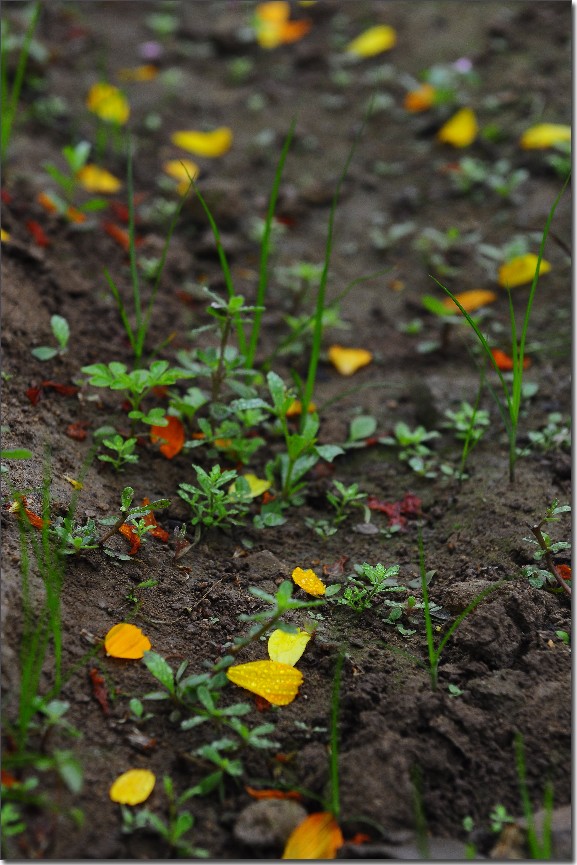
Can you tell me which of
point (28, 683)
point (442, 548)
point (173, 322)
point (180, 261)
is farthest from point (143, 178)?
point (28, 683)

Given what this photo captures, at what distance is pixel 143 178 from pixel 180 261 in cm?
70

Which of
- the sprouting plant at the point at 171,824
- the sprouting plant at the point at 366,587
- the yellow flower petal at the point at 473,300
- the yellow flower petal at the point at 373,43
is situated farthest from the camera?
the yellow flower petal at the point at 373,43

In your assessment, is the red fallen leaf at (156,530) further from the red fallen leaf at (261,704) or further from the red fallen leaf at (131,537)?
the red fallen leaf at (261,704)

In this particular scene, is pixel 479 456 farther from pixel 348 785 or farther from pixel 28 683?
pixel 28 683

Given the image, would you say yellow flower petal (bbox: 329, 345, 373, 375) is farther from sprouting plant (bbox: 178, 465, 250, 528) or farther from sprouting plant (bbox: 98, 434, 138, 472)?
sprouting plant (bbox: 98, 434, 138, 472)

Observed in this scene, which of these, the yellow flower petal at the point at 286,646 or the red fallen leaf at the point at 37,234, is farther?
the red fallen leaf at the point at 37,234

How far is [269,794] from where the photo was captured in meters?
1.58

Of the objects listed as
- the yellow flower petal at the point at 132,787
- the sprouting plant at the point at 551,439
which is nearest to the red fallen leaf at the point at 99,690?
the yellow flower petal at the point at 132,787

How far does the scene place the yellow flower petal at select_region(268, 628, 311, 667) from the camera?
5.98ft

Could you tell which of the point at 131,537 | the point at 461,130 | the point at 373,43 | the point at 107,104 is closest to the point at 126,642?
the point at 131,537

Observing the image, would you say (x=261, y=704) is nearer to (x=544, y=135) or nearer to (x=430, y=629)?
(x=430, y=629)

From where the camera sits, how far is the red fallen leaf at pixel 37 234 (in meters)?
2.93

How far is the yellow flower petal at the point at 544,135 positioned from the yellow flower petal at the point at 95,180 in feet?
5.98

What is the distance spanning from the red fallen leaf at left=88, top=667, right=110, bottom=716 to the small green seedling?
3.46 ft
